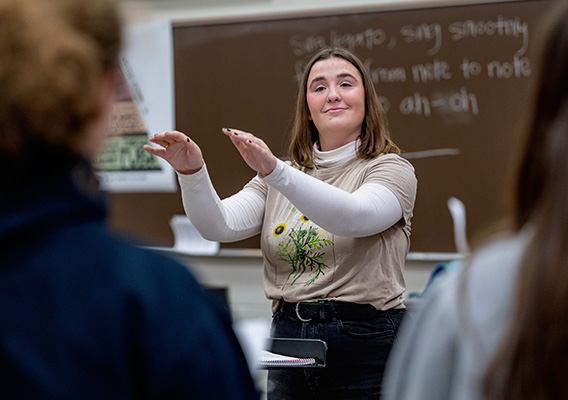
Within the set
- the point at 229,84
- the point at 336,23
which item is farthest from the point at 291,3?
the point at 229,84

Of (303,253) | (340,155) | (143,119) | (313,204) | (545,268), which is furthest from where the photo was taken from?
(143,119)

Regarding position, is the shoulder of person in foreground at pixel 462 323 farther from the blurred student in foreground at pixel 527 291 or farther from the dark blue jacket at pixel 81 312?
the dark blue jacket at pixel 81 312

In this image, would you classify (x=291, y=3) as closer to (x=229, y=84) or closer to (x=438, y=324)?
(x=229, y=84)

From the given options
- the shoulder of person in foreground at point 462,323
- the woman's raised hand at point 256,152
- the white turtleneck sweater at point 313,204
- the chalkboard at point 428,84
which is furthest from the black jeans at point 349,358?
the chalkboard at point 428,84

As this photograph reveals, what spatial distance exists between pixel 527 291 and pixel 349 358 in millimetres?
1190

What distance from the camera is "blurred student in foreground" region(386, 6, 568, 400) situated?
619 mm

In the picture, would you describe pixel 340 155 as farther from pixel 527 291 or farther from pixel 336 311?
pixel 527 291

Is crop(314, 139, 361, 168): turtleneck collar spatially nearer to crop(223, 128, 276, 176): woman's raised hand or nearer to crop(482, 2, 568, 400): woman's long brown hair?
crop(223, 128, 276, 176): woman's raised hand

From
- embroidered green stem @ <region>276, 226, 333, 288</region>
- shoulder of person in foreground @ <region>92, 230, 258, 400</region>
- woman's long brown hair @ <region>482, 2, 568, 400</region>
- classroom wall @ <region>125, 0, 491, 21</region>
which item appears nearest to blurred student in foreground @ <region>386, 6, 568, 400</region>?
woman's long brown hair @ <region>482, 2, 568, 400</region>

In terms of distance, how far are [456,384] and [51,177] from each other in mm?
464

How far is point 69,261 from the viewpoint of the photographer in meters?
0.66

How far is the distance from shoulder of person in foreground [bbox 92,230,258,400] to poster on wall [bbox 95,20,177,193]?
2.85 m

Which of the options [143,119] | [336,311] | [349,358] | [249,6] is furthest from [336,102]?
[143,119]

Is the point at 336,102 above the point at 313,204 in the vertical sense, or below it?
above
